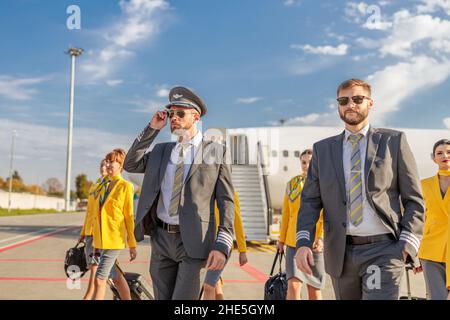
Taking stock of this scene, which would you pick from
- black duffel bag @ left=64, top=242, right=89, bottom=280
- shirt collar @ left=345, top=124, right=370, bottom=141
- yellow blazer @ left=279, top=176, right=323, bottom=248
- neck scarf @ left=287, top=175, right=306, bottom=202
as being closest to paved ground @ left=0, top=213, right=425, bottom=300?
black duffel bag @ left=64, top=242, right=89, bottom=280

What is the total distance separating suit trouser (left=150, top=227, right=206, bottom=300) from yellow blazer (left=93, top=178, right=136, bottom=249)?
190cm

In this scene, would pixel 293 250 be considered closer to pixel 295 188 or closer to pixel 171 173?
pixel 295 188

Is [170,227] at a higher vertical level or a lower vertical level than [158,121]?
lower

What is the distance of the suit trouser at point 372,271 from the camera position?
264 cm

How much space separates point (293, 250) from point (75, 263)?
2.86 metres

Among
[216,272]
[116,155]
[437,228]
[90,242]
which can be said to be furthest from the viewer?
[90,242]

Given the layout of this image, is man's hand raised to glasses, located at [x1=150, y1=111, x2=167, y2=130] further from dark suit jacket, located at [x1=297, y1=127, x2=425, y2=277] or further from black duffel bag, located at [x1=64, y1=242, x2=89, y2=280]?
black duffel bag, located at [x1=64, y1=242, x2=89, y2=280]

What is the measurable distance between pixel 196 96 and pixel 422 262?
2918 millimetres

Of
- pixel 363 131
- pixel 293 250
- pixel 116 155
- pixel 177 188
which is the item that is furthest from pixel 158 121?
pixel 293 250

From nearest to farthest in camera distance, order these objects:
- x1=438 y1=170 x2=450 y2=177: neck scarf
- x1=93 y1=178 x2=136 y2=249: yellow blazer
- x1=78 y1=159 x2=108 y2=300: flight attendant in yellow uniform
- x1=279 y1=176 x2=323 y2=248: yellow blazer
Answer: x1=438 y1=170 x2=450 y2=177: neck scarf < x1=93 y1=178 x2=136 y2=249: yellow blazer < x1=279 y1=176 x2=323 y2=248: yellow blazer < x1=78 y1=159 x2=108 y2=300: flight attendant in yellow uniform

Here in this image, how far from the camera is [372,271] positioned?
2.70 m

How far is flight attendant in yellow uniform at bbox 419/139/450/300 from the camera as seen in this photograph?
14.0ft

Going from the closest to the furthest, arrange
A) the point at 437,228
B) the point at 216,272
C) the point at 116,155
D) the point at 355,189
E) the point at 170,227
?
1. the point at 355,189
2. the point at 170,227
3. the point at 216,272
4. the point at 437,228
5. the point at 116,155
